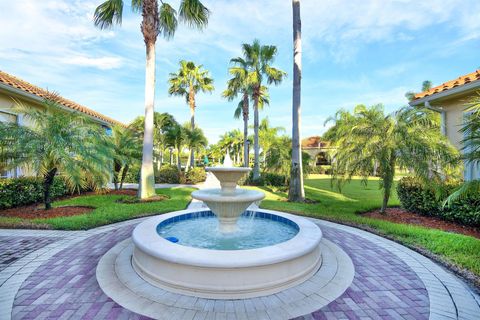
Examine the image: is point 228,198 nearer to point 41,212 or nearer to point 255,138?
point 41,212

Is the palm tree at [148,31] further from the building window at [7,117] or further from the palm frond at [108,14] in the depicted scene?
the building window at [7,117]

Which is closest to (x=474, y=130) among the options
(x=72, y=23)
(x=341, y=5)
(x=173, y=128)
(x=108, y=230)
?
(x=108, y=230)

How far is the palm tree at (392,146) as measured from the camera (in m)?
7.45

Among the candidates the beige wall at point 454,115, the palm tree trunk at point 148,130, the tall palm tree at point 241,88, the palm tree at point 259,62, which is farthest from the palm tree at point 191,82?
the beige wall at point 454,115

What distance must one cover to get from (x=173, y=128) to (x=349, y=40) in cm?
1610

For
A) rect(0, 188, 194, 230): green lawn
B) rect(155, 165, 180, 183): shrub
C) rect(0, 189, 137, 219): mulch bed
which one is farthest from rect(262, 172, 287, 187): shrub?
rect(0, 189, 137, 219): mulch bed

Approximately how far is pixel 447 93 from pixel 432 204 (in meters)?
4.12

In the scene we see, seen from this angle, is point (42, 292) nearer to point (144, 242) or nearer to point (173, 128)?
point (144, 242)

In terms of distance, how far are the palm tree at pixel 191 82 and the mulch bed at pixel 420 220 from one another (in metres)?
20.6

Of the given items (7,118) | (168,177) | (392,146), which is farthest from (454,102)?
(168,177)

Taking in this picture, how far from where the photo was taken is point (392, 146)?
7707 mm

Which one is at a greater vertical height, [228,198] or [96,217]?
[228,198]

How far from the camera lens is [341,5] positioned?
11.7 m

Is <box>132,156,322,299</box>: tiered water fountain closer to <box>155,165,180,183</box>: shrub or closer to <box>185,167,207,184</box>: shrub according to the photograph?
<box>155,165,180,183</box>: shrub
